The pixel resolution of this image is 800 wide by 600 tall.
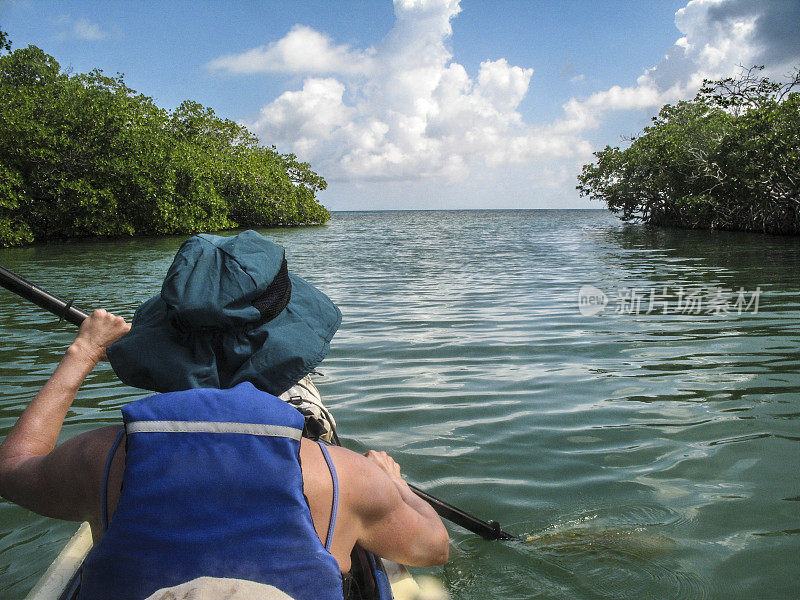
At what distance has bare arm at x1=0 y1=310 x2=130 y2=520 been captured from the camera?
1.52 metres

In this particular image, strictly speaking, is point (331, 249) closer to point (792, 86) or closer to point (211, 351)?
point (792, 86)

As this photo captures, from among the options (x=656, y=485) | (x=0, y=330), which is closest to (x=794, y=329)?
→ (x=656, y=485)

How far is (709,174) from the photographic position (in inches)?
1087

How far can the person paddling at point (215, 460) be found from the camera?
1360mm

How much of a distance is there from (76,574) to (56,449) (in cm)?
89

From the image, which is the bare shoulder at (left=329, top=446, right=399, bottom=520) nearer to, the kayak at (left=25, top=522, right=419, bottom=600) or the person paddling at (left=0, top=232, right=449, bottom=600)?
the person paddling at (left=0, top=232, right=449, bottom=600)

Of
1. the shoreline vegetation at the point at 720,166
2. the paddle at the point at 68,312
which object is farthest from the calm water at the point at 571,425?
the shoreline vegetation at the point at 720,166

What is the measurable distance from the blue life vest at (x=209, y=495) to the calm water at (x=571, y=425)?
1.68 metres

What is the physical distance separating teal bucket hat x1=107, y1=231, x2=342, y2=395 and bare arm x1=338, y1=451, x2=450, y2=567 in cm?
36

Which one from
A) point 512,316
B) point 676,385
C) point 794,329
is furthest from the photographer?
point 512,316

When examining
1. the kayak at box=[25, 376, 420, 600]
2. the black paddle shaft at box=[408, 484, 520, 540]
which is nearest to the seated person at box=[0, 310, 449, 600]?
the kayak at box=[25, 376, 420, 600]

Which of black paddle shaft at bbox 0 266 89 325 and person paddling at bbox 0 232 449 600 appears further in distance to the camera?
black paddle shaft at bbox 0 266 89 325

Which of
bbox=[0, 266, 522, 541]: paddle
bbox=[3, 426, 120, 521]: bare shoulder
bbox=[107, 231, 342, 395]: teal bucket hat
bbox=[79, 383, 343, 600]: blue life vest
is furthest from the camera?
bbox=[0, 266, 522, 541]: paddle

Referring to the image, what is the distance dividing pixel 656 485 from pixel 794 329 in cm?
495
